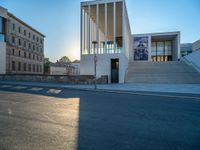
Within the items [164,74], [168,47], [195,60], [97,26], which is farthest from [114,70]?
[168,47]

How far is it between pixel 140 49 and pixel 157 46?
23.2 ft

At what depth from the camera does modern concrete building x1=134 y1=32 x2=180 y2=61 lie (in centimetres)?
4050

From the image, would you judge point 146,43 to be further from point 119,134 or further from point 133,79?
point 119,134

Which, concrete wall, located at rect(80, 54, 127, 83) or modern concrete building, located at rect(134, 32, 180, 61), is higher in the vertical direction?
modern concrete building, located at rect(134, 32, 180, 61)

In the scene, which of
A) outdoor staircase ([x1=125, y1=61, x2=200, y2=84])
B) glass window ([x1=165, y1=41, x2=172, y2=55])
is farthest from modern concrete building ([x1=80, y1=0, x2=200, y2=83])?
glass window ([x1=165, y1=41, x2=172, y2=55])

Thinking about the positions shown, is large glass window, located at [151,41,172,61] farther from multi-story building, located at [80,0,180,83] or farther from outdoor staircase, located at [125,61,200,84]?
multi-story building, located at [80,0,180,83]

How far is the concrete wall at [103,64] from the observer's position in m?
22.2

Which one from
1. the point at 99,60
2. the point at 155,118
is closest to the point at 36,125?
the point at 155,118

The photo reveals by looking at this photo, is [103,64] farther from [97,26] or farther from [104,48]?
[97,26]

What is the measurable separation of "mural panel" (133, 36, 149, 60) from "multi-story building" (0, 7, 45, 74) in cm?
3173

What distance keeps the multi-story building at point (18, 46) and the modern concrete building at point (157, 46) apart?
3134cm

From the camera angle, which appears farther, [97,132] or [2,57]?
[2,57]

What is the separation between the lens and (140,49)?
43219mm

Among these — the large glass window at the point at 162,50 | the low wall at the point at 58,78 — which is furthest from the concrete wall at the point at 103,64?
the large glass window at the point at 162,50
